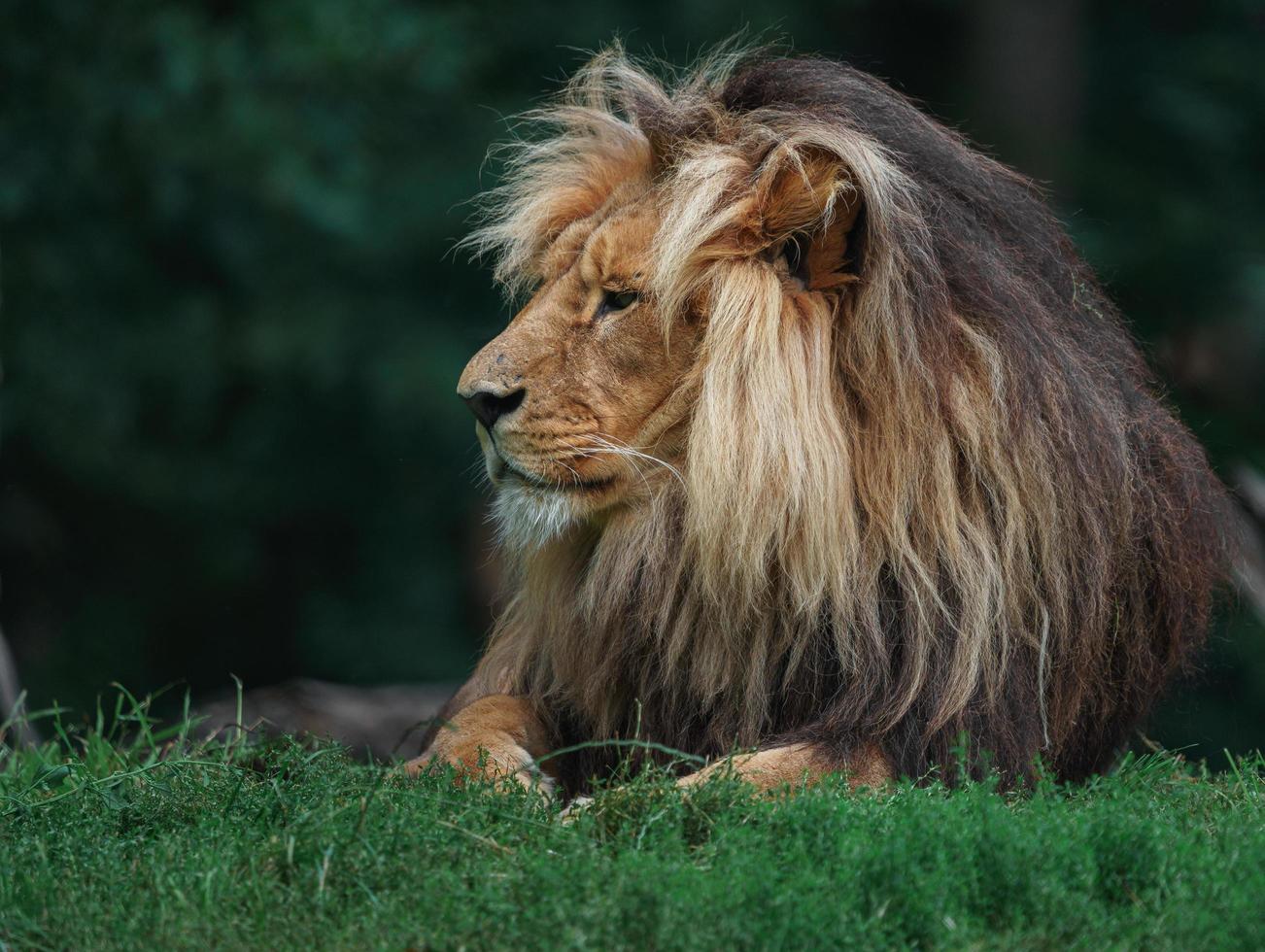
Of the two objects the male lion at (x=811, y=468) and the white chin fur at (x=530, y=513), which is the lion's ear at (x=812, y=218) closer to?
the male lion at (x=811, y=468)

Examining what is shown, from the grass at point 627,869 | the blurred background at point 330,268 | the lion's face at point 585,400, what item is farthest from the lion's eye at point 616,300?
the blurred background at point 330,268

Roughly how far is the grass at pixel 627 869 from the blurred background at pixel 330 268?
445cm

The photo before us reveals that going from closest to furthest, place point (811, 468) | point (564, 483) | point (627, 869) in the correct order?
point (627, 869) < point (811, 468) < point (564, 483)

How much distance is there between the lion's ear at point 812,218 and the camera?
2.98m

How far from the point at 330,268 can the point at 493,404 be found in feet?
17.9

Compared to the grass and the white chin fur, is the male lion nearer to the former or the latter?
the white chin fur

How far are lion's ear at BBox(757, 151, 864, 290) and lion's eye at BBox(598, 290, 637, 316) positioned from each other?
0.85 feet

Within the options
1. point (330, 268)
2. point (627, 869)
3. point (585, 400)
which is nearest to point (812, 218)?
point (585, 400)

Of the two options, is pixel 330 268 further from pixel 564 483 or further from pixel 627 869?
pixel 627 869

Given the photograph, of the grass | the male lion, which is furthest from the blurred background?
the grass

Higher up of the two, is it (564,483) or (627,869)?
(564,483)

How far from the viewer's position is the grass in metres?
2.12

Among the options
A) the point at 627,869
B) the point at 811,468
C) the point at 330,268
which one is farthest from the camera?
the point at 330,268

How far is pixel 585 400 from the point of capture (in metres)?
3.02
